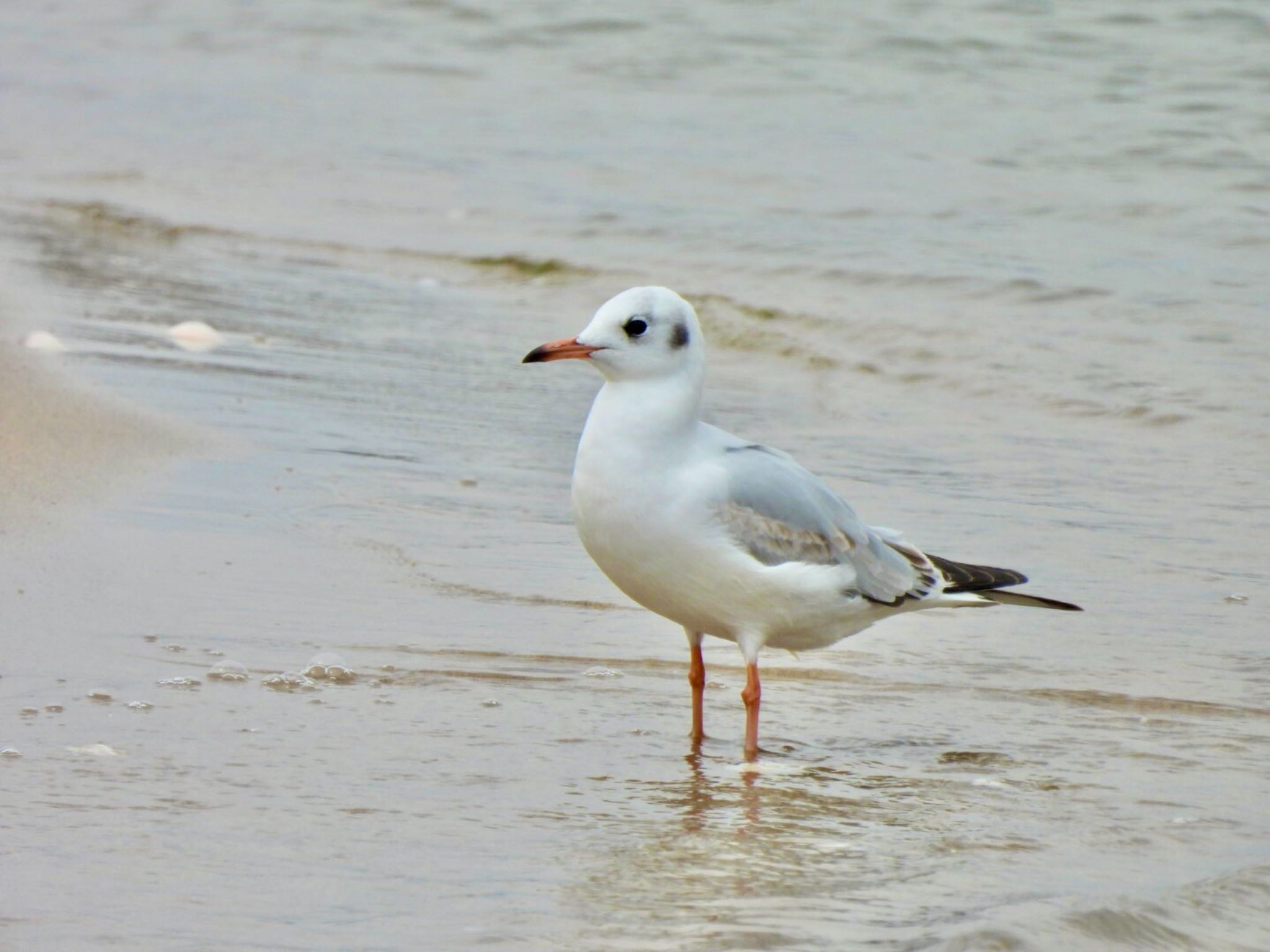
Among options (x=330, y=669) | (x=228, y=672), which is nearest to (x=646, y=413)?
(x=330, y=669)

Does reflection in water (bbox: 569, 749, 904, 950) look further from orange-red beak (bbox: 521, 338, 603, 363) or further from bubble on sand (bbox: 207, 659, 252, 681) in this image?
bubble on sand (bbox: 207, 659, 252, 681)

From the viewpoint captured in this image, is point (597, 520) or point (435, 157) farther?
point (435, 157)

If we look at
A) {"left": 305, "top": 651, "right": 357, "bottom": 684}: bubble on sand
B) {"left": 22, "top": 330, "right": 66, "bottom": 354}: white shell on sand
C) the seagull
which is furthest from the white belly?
{"left": 22, "top": 330, "right": 66, "bottom": 354}: white shell on sand

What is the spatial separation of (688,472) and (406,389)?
11.1ft

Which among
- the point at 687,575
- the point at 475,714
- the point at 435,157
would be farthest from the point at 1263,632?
the point at 435,157

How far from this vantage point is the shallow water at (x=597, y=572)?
3270 mm

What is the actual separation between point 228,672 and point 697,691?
1059mm

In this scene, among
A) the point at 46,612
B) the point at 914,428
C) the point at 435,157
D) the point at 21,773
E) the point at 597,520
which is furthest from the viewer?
the point at 435,157

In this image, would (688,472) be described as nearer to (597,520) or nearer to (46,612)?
(597,520)

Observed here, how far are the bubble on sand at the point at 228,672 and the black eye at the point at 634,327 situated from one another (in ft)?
3.81

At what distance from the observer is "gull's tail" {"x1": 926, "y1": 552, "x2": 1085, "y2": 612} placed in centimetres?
450

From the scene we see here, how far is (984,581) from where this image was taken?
14.8 feet

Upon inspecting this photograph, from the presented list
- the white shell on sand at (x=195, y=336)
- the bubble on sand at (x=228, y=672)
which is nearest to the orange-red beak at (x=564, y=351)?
the bubble on sand at (x=228, y=672)

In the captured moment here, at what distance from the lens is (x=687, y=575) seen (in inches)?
158
